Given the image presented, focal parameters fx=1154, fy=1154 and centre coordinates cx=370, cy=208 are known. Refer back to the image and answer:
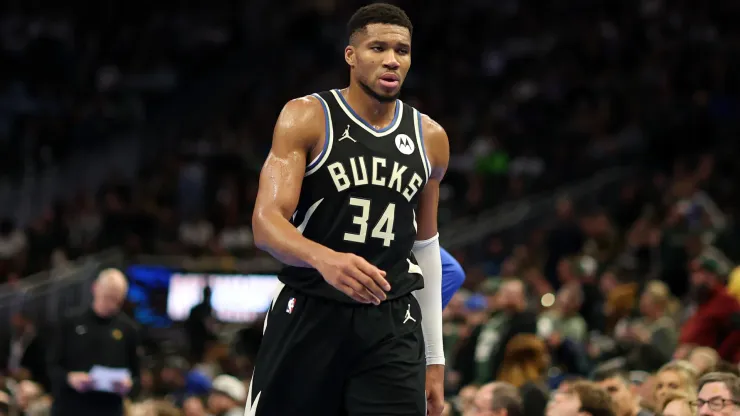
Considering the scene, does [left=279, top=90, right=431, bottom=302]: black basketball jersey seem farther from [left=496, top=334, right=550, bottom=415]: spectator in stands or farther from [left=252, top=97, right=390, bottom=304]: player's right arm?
[left=496, top=334, right=550, bottom=415]: spectator in stands

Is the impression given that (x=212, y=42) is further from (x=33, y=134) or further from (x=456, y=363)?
(x=456, y=363)

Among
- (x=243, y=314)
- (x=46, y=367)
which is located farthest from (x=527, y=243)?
(x=46, y=367)

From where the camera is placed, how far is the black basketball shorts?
168 inches

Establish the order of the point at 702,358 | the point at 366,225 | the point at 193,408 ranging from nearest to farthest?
the point at 366,225, the point at 702,358, the point at 193,408

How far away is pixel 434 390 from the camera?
465 centimetres

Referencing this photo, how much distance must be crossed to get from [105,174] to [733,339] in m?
12.4

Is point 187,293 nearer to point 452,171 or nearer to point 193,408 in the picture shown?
point 452,171

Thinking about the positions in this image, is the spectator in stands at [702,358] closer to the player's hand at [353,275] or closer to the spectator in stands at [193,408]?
the spectator in stands at [193,408]

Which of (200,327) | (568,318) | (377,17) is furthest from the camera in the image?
(200,327)

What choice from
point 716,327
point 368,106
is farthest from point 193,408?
point 368,106

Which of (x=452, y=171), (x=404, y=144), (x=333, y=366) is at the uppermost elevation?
(x=452, y=171)

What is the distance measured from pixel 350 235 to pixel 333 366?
0.49 metres

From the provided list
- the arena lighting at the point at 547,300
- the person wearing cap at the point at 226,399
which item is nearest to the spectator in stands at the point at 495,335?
the arena lighting at the point at 547,300

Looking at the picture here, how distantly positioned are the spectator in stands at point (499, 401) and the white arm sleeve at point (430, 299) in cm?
240
